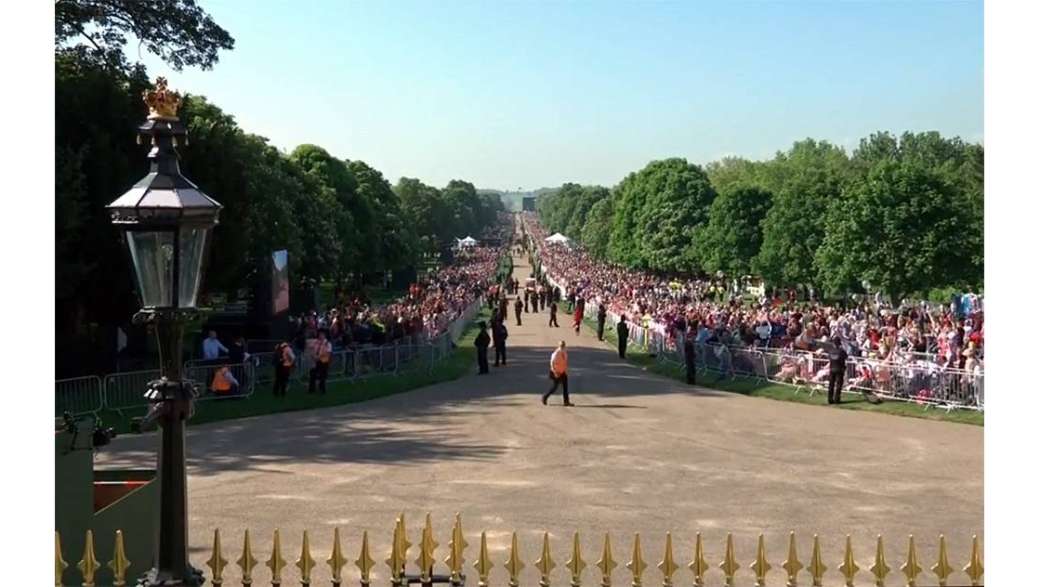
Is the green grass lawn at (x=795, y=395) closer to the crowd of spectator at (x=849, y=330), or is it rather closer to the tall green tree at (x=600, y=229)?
the crowd of spectator at (x=849, y=330)

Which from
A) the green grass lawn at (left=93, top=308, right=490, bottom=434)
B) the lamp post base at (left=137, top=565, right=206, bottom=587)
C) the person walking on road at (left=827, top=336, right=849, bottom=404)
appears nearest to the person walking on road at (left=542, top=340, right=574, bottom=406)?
the green grass lawn at (left=93, top=308, right=490, bottom=434)

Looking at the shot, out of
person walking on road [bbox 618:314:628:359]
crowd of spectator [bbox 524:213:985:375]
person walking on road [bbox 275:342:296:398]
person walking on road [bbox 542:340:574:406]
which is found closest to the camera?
person walking on road [bbox 542:340:574:406]

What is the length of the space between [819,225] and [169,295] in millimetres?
65116

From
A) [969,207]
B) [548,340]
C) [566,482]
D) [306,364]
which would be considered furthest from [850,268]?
[566,482]

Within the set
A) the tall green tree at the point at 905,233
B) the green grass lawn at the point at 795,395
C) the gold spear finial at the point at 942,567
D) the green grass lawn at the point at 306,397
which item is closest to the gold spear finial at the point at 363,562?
the gold spear finial at the point at 942,567

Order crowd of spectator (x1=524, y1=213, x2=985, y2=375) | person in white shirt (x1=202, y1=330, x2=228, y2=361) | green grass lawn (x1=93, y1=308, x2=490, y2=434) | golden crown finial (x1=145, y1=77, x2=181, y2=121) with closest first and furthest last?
1. golden crown finial (x1=145, y1=77, x2=181, y2=121)
2. green grass lawn (x1=93, y1=308, x2=490, y2=434)
3. crowd of spectator (x1=524, y1=213, x2=985, y2=375)
4. person in white shirt (x1=202, y1=330, x2=228, y2=361)

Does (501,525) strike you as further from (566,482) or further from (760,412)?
(760,412)

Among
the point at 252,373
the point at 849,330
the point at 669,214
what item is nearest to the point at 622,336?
the point at 849,330

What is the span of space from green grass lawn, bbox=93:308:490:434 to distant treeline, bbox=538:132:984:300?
26.1 meters

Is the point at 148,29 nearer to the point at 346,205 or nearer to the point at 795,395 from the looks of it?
the point at 795,395

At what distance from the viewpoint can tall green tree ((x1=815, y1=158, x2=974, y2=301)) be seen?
4906 cm

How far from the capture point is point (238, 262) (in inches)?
1241

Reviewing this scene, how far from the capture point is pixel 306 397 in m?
25.3

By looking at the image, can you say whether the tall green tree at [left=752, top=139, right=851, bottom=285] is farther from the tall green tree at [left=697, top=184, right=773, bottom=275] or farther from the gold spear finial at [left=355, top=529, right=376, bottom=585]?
the gold spear finial at [left=355, top=529, right=376, bottom=585]
